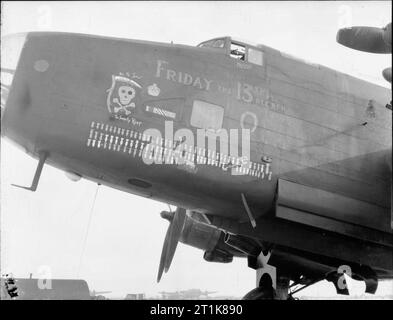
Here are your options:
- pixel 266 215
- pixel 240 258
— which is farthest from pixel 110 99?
pixel 240 258

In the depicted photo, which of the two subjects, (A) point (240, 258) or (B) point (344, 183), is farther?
(A) point (240, 258)

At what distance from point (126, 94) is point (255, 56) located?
2621 mm

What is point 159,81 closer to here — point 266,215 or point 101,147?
point 101,147

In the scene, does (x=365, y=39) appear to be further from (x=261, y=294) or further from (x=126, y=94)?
(x=261, y=294)

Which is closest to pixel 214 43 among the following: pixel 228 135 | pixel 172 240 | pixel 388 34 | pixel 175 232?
pixel 228 135

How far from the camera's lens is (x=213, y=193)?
7.52 meters

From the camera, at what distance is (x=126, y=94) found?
23.1 ft

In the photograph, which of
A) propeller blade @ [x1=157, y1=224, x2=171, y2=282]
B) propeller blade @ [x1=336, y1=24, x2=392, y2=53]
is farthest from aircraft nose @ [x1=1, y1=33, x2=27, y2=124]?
propeller blade @ [x1=157, y1=224, x2=171, y2=282]

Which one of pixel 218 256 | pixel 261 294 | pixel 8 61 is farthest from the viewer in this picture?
pixel 218 256

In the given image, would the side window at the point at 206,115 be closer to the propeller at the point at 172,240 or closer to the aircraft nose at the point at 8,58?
the aircraft nose at the point at 8,58

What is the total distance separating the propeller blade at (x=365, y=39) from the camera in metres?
6.98

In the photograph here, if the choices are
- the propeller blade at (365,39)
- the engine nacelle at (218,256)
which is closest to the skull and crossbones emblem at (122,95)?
the propeller blade at (365,39)
